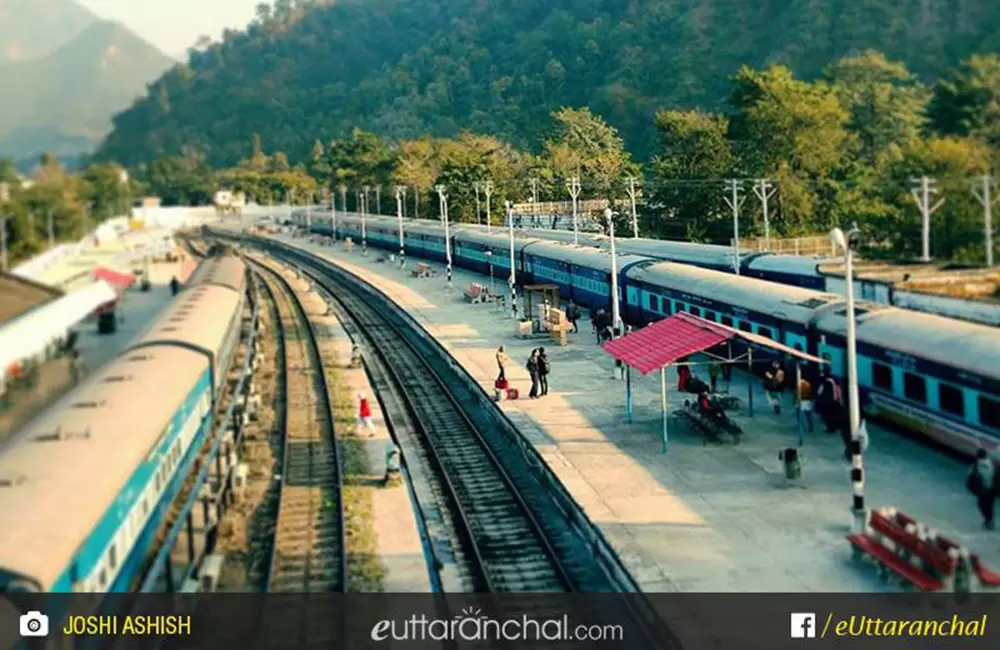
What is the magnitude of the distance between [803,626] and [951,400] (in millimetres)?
8756

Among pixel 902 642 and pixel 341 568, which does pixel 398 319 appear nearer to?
pixel 341 568

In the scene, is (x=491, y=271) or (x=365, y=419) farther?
(x=491, y=271)

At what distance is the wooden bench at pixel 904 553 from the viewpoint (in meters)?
15.1

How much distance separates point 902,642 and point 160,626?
10.4 meters

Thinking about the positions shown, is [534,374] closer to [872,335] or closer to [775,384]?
[775,384]

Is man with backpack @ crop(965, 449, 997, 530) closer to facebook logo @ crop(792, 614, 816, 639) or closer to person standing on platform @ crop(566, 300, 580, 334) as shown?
facebook logo @ crop(792, 614, 816, 639)

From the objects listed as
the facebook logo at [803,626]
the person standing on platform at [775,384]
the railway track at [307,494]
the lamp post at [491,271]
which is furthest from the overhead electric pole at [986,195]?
the lamp post at [491,271]

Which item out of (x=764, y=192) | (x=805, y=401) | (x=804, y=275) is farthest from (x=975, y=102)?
(x=764, y=192)

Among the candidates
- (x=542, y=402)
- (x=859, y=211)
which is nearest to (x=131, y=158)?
(x=542, y=402)

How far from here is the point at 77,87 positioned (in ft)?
44.5

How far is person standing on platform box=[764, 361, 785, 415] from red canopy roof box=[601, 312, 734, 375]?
104 inches

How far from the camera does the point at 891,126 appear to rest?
68.2 meters

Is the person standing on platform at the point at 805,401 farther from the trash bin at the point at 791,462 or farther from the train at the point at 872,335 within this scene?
the trash bin at the point at 791,462

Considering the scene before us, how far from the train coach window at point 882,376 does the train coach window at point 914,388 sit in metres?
0.64
